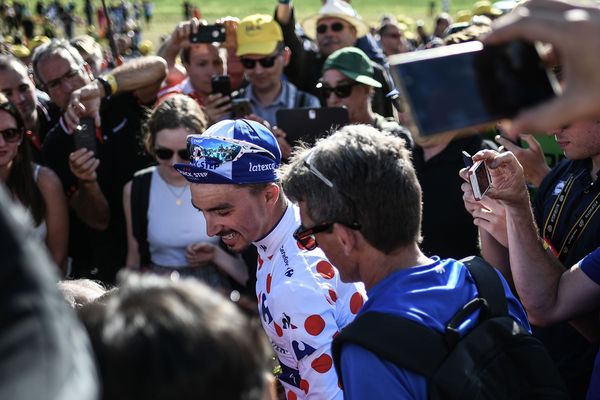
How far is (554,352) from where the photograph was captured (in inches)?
124

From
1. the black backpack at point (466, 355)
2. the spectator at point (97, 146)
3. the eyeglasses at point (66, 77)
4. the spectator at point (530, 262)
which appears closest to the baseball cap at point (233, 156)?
the spectator at point (530, 262)

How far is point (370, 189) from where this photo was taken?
2.20m

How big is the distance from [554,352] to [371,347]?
156 cm

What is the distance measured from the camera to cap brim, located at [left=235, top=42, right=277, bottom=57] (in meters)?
5.84

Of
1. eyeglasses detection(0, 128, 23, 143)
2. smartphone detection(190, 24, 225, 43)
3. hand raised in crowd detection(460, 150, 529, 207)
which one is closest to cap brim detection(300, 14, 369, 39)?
smartphone detection(190, 24, 225, 43)

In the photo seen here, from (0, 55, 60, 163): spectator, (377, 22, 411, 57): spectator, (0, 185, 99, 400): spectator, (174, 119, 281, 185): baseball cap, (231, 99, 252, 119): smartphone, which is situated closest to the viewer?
(0, 185, 99, 400): spectator

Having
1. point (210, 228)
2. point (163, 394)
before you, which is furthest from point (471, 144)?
point (163, 394)

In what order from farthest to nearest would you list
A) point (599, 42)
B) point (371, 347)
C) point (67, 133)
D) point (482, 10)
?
point (482, 10), point (67, 133), point (371, 347), point (599, 42)

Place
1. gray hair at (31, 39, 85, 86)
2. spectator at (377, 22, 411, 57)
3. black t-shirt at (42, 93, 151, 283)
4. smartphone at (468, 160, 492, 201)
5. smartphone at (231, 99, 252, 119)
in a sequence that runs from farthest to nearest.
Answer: spectator at (377, 22, 411, 57) → gray hair at (31, 39, 85, 86) → smartphone at (231, 99, 252, 119) → black t-shirt at (42, 93, 151, 283) → smartphone at (468, 160, 492, 201)

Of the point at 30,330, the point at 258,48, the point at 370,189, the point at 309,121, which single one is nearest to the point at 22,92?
the point at 258,48

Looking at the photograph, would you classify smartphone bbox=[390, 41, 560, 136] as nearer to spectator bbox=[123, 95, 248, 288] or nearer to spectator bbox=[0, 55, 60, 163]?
spectator bbox=[123, 95, 248, 288]

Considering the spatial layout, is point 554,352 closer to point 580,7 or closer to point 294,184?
point 294,184

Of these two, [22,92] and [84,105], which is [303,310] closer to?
[84,105]

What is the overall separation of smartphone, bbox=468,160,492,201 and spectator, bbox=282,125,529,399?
28.4 inches
